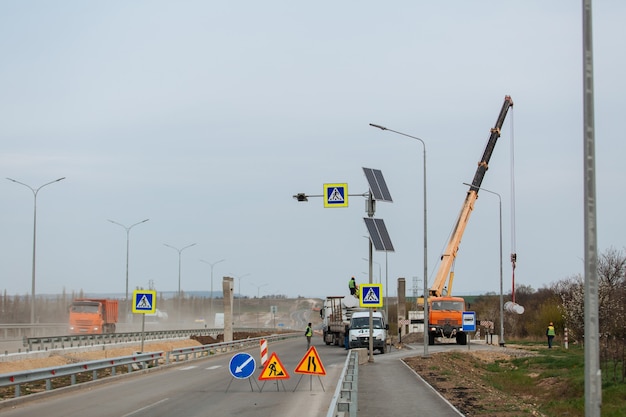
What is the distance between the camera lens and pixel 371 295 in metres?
32.7

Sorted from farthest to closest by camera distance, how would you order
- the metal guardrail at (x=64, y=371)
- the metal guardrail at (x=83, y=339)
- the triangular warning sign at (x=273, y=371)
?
the metal guardrail at (x=83, y=339) < the triangular warning sign at (x=273, y=371) < the metal guardrail at (x=64, y=371)

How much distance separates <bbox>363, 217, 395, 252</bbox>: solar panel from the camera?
34.6m

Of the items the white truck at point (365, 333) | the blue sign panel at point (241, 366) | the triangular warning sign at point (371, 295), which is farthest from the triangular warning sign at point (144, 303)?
the white truck at point (365, 333)

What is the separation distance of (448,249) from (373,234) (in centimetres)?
2036

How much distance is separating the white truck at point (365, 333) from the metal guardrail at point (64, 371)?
14905 millimetres

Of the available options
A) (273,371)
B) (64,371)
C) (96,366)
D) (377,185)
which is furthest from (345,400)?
(377,185)

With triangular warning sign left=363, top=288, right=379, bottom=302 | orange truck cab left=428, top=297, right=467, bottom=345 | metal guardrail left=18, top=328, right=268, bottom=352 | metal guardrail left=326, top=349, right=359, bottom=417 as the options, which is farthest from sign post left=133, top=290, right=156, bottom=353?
orange truck cab left=428, top=297, right=467, bottom=345

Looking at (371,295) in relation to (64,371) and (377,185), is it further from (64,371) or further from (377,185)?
(64,371)

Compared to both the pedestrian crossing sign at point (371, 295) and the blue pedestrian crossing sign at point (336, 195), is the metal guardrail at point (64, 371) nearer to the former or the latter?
the pedestrian crossing sign at point (371, 295)

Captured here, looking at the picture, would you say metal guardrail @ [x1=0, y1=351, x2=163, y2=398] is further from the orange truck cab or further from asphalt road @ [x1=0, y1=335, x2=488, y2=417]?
the orange truck cab

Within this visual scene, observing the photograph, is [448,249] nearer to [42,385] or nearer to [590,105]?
[42,385]

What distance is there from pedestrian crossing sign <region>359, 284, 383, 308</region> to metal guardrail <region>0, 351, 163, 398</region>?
8849 millimetres

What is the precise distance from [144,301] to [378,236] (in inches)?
387

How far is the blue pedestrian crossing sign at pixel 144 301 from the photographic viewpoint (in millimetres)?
33719
